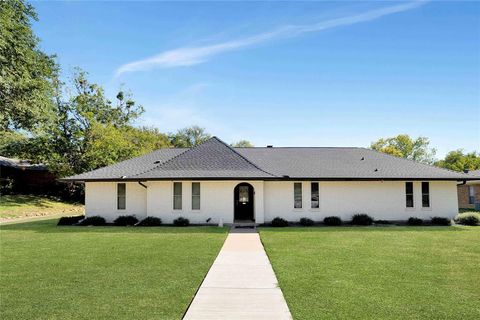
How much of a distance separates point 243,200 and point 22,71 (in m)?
17.3

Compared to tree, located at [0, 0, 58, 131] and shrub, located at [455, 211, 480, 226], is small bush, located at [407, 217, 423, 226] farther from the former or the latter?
tree, located at [0, 0, 58, 131]

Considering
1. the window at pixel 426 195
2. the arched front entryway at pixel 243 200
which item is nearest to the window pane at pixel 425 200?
the window at pixel 426 195

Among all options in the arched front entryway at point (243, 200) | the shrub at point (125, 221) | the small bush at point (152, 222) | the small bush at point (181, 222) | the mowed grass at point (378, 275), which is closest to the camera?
the mowed grass at point (378, 275)

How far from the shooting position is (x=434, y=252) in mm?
11492

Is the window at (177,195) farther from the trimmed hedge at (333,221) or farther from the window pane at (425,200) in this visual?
the window pane at (425,200)

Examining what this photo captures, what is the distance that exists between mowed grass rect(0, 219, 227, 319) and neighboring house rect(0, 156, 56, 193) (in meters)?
22.8

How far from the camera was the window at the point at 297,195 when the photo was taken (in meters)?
20.4

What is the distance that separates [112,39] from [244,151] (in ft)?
41.3

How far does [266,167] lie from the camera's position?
70.8ft

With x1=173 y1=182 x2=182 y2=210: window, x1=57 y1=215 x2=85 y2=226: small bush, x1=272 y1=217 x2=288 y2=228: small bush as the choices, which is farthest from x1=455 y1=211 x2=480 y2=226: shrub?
x1=57 y1=215 x2=85 y2=226: small bush

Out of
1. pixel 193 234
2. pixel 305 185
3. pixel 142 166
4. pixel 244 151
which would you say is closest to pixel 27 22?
pixel 142 166

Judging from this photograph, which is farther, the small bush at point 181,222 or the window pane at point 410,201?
the window pane at point 410,201

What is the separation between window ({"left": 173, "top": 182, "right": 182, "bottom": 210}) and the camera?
1992 centimetres

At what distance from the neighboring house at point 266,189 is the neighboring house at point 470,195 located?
45.9 feet
